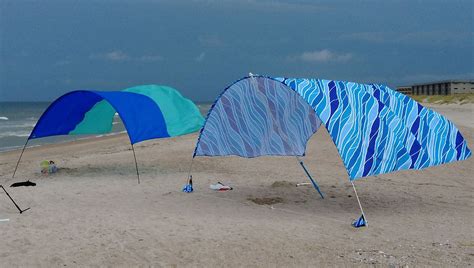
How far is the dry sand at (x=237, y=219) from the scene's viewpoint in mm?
5559

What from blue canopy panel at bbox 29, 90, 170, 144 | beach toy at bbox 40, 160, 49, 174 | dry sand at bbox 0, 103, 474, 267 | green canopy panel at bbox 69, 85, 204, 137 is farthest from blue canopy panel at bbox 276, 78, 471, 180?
beach toy at bbox 40, 160, 49, 174

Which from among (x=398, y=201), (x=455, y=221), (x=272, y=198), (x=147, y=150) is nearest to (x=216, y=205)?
(x=272, y=198)

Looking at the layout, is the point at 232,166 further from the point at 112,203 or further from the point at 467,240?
the point at 467,240

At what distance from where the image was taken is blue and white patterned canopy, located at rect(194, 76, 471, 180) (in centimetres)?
705

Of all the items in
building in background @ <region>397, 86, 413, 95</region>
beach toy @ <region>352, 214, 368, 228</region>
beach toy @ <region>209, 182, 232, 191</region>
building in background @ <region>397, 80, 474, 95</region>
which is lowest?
building in background @ <region>397, 86, 413, 95</region>

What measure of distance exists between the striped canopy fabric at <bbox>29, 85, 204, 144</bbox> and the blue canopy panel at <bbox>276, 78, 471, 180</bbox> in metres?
4.31

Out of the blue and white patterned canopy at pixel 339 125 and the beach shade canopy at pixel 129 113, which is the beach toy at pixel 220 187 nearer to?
the blue and white patterned canopy at pixel 339 125

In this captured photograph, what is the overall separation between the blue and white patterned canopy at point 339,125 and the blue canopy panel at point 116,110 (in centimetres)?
183

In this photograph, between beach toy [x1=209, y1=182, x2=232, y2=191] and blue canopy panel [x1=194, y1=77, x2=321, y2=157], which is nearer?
blue canopy panel [x1=194, y1=77, x2=321, y2=157]

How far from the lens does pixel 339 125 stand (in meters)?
6.96

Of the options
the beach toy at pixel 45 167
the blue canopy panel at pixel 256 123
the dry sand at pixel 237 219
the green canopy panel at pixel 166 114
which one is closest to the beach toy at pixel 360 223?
the dry sand at pixel 237 219

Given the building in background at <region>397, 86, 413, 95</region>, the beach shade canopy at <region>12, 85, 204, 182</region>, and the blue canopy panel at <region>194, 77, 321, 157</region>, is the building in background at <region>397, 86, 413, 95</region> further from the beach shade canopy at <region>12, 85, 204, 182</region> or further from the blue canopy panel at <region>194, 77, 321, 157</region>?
the blue canopy panel at <region>194, 77, 321, 157</region>

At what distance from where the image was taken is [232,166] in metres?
12.9

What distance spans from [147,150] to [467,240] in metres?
12.1
